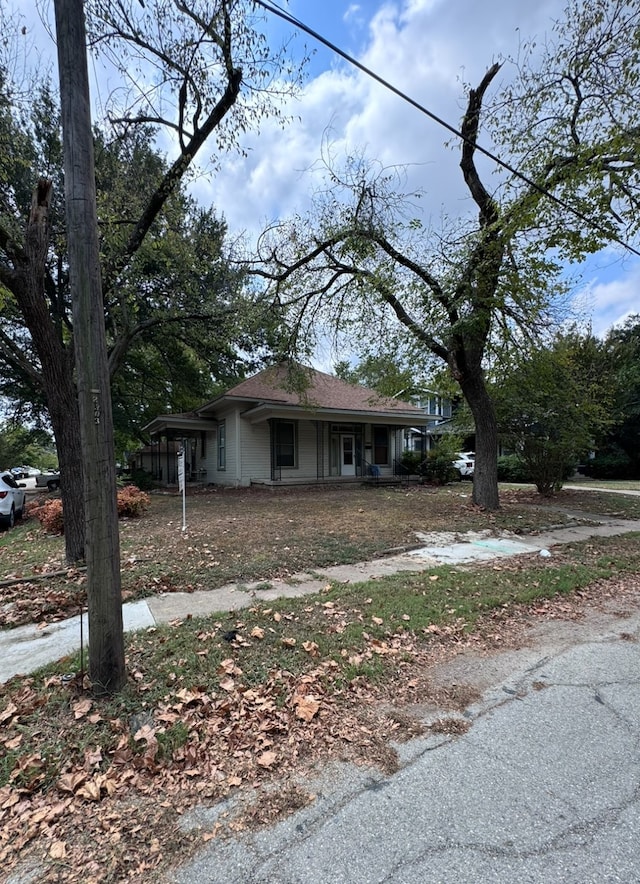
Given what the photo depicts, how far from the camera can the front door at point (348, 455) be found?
61.8ft

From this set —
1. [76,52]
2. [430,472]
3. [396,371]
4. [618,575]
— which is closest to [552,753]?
[618,575]

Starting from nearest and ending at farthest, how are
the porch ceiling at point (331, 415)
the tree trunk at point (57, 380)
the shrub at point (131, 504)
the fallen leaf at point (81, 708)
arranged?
the fallen leaf at point (81, 708)
the tree trunk at point (57, 380)
the shrub at point (131, 504)
the porch ceiling at point (331, 415)

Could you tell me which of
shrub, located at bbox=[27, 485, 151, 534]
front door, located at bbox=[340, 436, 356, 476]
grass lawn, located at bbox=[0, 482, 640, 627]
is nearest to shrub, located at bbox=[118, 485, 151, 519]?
shrub, located at bbox=[27, 485, 151, 534]

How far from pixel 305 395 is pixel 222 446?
570 cm

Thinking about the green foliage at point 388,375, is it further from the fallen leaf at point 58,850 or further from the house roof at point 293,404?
the fallen leaf at point 58,850

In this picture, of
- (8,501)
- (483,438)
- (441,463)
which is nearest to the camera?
(8,501)

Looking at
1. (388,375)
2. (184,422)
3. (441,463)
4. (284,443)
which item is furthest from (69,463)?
(441,463)

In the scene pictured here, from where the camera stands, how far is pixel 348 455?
19.1 meters

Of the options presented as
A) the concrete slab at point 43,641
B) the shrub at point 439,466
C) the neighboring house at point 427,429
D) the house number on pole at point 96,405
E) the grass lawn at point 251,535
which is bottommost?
the concrete slab at point 43,641

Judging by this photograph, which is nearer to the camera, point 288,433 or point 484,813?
point 484,813

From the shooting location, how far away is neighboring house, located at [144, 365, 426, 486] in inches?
627

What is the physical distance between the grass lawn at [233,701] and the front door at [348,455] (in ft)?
41.2

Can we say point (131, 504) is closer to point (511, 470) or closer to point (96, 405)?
point (96, 405)

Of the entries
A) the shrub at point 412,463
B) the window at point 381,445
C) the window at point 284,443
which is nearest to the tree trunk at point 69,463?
the window at point 284,443
